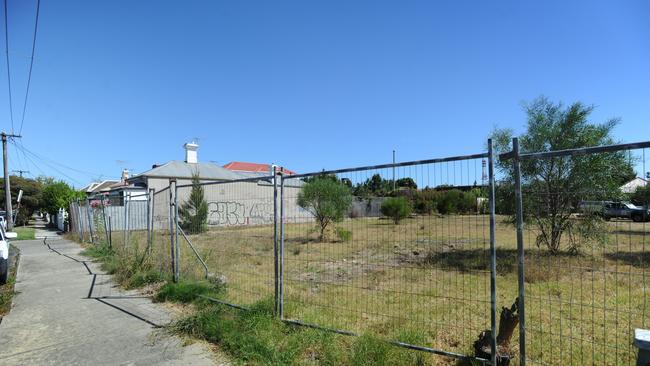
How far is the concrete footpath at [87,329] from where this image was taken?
4605mm

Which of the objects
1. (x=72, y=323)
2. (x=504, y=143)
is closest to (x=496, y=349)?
(x=72, y=323)

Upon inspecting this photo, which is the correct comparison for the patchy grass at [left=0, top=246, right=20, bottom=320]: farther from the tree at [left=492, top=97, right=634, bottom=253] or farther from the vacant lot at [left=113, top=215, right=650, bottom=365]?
the tree at [left=492, top=97, right=634, bottom=253]

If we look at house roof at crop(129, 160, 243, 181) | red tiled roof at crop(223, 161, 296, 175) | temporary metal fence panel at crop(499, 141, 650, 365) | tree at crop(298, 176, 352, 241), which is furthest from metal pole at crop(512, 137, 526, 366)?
red tiled roof at crop(223, 161, 296, 175)

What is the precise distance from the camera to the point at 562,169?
10.0m

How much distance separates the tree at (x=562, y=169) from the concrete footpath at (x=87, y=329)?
4549mm

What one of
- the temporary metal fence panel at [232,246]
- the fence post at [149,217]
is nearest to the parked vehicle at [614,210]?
the temporary metal fence panel at [232,246]

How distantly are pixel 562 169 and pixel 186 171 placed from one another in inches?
1222

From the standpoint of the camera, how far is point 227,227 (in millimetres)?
8539

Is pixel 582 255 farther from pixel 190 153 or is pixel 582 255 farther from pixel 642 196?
pixel 190 153

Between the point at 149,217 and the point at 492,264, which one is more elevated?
the point at 149,217

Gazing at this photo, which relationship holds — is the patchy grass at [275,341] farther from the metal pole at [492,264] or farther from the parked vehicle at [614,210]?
the parked vehicle at [614,210]

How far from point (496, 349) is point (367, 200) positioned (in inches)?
103

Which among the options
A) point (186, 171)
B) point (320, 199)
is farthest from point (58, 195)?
point (320, 199)

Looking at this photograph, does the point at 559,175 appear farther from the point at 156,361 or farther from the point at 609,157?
the point at 156,361
